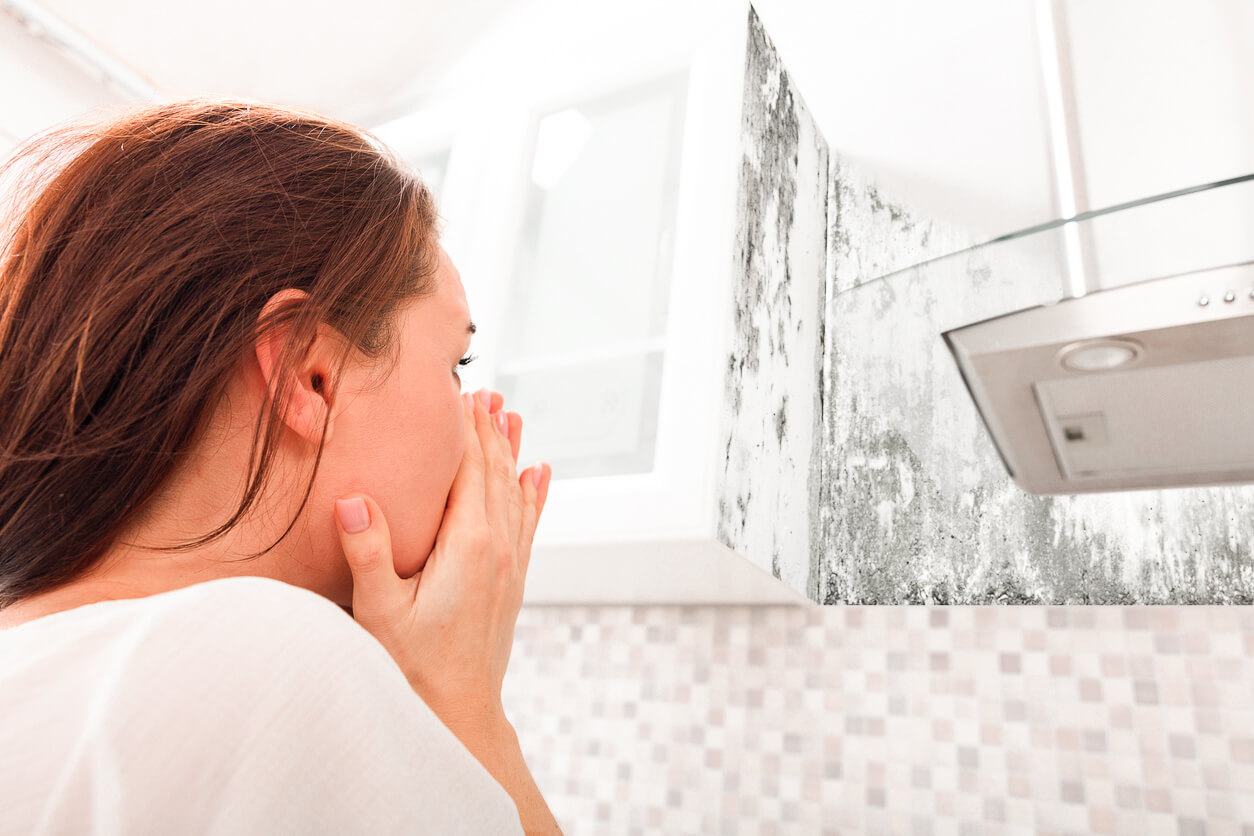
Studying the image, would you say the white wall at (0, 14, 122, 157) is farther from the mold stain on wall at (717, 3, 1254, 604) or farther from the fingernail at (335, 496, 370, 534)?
the fingernail at (335, 496, 370, 534)

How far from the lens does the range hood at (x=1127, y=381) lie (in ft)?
1.96

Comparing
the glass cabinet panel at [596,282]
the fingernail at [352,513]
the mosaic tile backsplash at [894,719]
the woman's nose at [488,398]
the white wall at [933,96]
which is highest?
the white wall at [933,96]

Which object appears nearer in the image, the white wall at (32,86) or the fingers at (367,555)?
the fingers at (367,555)

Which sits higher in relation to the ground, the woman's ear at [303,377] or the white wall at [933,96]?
the white wall at [933,96]

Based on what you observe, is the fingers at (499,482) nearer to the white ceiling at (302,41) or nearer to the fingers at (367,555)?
the fingers at (367,555)

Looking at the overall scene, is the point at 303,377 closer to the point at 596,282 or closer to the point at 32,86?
the point at 596,282

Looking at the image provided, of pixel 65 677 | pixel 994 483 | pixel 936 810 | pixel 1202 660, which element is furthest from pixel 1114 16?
pixel 65 677

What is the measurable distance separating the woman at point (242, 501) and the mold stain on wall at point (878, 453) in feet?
1.08

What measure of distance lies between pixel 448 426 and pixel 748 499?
14.4 inches

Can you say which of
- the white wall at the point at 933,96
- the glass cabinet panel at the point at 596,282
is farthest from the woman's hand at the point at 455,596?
the white wall at the point at 933,96

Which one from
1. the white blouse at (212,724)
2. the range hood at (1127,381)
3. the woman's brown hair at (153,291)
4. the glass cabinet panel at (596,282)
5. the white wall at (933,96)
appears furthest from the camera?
the white wall at (933,96)

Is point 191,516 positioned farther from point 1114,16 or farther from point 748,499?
point 1114,16

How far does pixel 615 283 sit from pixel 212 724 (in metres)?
0.70

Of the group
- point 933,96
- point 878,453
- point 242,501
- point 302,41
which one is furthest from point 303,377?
point 302,41
